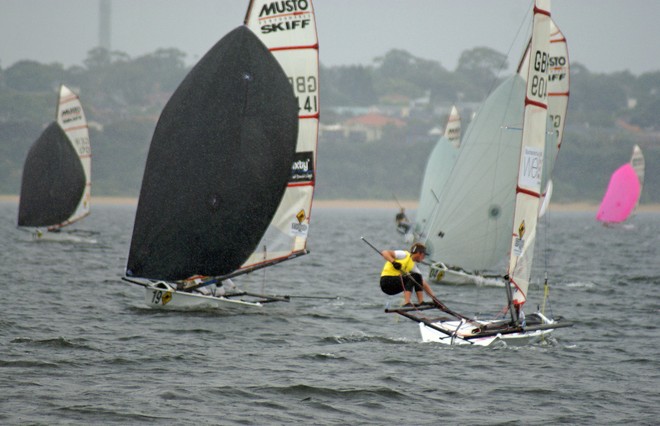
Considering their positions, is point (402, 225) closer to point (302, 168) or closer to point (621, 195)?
point (302, 168)

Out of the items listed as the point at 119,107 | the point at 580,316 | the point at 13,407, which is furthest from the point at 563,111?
the point at 119,107

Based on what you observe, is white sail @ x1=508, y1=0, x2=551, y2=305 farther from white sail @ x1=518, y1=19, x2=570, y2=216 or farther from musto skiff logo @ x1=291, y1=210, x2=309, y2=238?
white sail @ x1=518, y1=19, x2=570, y2=216

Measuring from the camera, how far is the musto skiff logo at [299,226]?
22625 mm

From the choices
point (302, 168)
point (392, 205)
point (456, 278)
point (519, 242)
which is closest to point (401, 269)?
point (519, 242)

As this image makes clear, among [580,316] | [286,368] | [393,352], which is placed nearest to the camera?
[286,368]

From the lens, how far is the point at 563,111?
2898cm

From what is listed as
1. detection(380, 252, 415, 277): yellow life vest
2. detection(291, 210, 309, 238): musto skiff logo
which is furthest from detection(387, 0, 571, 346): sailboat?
detection(291, 210, 309, 238): musto skiff logo

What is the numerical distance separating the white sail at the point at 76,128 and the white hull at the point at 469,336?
27034 mm

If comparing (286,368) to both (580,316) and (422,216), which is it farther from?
(422,216)

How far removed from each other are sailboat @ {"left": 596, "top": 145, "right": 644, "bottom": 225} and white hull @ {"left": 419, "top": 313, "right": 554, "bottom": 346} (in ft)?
170

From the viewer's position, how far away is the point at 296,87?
22922mm

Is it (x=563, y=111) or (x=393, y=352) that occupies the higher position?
(x=563, y=111)

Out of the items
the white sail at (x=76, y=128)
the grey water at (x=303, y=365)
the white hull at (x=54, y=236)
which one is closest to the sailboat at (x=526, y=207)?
the grey water at (x=303, y=365)

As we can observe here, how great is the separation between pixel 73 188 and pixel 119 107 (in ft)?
513
